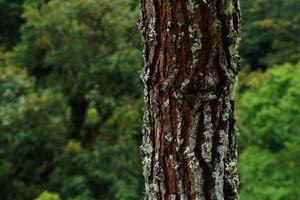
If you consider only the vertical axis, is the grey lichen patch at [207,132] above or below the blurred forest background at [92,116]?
below

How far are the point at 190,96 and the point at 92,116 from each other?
45.9 feet

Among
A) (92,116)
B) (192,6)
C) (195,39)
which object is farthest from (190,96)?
(92,116)

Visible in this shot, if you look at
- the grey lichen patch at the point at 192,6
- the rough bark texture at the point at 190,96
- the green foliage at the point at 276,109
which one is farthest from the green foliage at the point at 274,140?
the grey lichen patch at the point at 192,6

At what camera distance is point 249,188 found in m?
14.5

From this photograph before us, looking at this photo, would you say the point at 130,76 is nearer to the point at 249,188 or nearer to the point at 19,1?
the point at 249,188

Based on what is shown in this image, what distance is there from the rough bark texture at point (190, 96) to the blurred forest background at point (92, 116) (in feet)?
37.4

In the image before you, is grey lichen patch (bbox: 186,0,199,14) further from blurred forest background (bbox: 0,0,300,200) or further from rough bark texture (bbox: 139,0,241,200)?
blurred forest background (bbox: 0,0,300,200)

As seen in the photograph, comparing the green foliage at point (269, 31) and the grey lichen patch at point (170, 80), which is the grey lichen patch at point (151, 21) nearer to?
the grey lichen patch at point (170, 80)

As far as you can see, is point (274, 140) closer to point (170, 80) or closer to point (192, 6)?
point (170, 80)

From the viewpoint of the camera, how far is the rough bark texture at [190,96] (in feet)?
6.27

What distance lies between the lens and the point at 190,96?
77.6 inches

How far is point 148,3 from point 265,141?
13.5 m

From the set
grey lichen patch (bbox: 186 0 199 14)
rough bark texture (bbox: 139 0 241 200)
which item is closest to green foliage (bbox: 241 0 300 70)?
rough bark texture (bbox: 139 0 241 200)

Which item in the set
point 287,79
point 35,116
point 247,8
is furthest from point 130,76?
point 247,8
